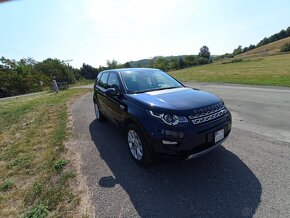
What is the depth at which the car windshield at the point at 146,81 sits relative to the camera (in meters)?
4.14

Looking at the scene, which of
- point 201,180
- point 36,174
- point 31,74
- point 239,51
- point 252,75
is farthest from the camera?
point 239,51

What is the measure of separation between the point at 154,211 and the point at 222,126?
1670 mm

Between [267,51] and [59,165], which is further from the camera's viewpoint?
[267,51]

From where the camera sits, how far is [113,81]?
4805 millimetres

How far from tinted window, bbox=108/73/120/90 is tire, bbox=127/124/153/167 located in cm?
113

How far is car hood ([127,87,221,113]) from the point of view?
3096mm

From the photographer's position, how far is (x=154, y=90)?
4.07 meters

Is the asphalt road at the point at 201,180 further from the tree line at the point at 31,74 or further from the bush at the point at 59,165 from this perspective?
the tree line at the point at 31,74

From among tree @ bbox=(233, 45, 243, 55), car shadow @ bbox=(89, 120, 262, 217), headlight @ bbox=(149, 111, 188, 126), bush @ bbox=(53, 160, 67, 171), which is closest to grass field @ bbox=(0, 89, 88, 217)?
bush @ bbox=(53, 160, 67, 171)

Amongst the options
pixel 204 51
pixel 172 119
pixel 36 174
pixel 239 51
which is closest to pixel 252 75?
pixel 172 119

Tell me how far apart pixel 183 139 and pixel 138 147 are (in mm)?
977

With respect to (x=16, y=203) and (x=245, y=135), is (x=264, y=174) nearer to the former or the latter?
(x=245, y=135)

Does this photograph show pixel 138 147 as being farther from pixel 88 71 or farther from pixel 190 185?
pixel 88 71

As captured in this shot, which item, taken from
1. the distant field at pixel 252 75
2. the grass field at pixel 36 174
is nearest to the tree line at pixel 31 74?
the distant field at pixel 252 75
